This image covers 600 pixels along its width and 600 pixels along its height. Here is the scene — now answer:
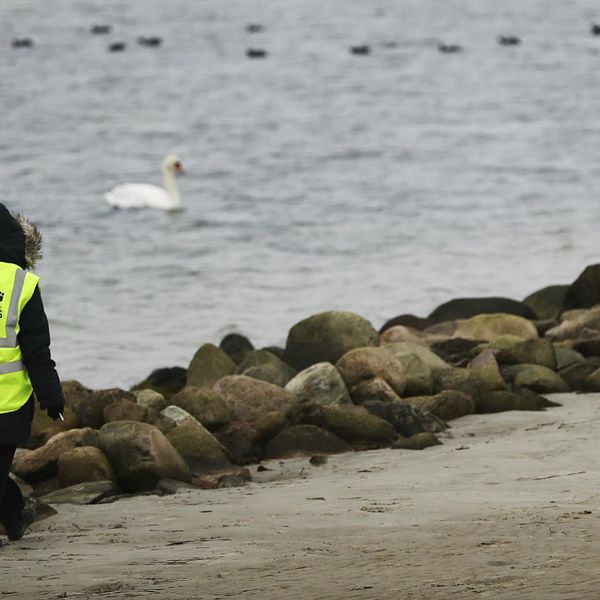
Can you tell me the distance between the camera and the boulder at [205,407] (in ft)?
33.3

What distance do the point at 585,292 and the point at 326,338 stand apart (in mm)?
3170

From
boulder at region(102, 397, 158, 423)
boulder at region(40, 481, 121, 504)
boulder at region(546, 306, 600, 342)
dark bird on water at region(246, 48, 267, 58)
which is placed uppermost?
dark bird on water at region(246, 48, 267, 58)

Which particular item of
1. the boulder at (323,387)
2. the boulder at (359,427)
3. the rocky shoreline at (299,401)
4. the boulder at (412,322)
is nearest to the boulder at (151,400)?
the rocky shoreline at (299,401)

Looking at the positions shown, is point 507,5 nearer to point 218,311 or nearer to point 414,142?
point 414,142

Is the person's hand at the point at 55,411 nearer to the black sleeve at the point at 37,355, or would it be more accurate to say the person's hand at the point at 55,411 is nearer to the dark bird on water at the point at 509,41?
the black sleeve at the point at 37,355

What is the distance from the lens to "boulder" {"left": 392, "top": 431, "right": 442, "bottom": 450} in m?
9.53

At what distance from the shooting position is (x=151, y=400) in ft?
34.5

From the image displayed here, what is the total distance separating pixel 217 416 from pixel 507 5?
67365mm

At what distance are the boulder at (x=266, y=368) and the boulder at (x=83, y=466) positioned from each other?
2.66m

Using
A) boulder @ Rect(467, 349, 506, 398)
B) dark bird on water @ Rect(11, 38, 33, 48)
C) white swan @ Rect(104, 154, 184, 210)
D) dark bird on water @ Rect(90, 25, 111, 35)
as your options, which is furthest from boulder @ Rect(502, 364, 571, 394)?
dark bird on water @ Rect(90, 25, 111, 35)

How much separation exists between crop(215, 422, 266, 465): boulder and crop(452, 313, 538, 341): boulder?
3.95 metres

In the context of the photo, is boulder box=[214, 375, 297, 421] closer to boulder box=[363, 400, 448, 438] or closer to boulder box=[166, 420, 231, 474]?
boulder box=[363, 400, 448, 438]

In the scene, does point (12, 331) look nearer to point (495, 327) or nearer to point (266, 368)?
point (266, 368)

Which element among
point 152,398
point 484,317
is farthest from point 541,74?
point 152,398
